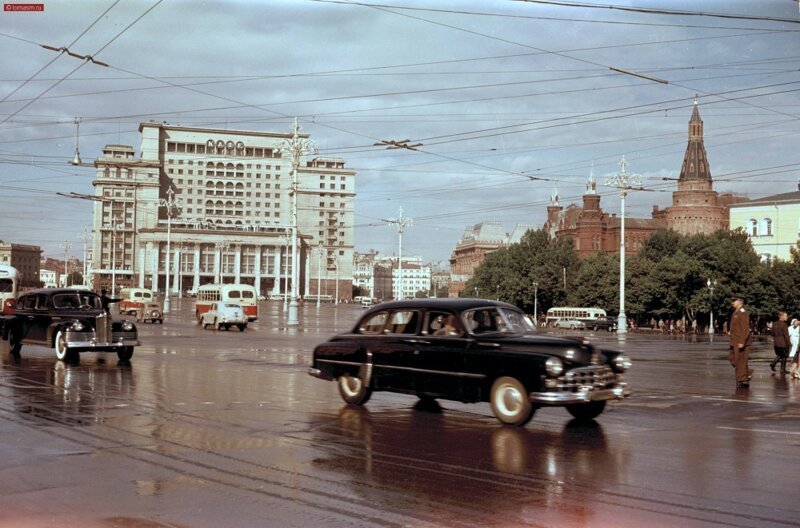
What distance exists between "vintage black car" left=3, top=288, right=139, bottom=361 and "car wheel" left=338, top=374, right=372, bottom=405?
9784 mm

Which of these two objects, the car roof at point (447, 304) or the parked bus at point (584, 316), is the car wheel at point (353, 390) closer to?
the car roof at point (447, 304)

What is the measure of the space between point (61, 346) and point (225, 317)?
26.8 meters

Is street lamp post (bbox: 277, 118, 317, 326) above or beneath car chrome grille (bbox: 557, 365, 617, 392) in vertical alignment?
above

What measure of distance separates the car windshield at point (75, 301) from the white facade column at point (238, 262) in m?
159

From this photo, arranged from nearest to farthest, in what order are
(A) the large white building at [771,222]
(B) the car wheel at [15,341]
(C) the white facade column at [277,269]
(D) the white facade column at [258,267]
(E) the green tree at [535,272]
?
1. (B) the car wheel at [15,341]
2. (A) the large white building at [771,222]
3. (E) the green tree at [535,272]
4. (C) the white facade column at [277,269]
5. (D) the white facade column at [258,267]

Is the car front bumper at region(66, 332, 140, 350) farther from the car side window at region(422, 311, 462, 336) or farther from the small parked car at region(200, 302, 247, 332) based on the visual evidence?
the small parked car at region(200, 302, 247, 332)

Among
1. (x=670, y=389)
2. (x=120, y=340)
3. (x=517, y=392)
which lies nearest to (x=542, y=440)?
(x=517, y=392)

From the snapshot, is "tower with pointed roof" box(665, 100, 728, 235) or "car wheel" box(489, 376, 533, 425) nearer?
"car wheel" box(489, 376, 533, 425)

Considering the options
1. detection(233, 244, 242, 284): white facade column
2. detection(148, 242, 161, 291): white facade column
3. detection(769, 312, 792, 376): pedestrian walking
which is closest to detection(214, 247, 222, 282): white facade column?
detection(233, 244, 242, 284): white facade column

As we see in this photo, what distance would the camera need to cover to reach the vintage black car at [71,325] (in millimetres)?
21766

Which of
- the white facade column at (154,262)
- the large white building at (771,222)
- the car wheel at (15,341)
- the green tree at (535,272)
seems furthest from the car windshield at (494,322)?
the white facade column at (154,262)

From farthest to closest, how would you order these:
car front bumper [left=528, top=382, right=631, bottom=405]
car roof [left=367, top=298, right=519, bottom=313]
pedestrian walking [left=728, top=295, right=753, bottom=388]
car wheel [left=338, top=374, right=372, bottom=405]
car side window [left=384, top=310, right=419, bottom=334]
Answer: pedestrian walking [left=728, top=295, right=753, bottom=388] < car wheel [left=338, top=374, right=372, bottom=405] < car side window [left=384, top=310, right=419, bottom=334] < car roof [left=367, top=298, right=519, bottom=313] < car front bumper [left=528, top=382, right=631, bottom=405]

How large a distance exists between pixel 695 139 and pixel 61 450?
151530 mm

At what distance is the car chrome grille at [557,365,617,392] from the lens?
11.3 meters
